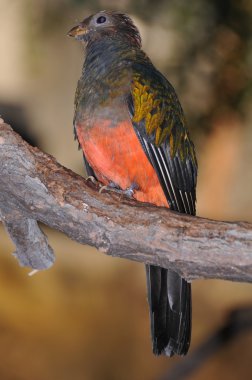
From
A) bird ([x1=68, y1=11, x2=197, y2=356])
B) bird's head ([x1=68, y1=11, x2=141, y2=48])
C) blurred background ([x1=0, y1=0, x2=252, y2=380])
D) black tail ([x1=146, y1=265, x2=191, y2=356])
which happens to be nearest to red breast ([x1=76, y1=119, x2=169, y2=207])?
bird ([x1=68, y1=11, x2=197, y2=356])

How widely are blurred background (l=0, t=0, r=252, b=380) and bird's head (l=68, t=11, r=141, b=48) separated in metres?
1.67

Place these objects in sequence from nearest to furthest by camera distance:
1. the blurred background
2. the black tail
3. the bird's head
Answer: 1. the black tail
2. the bird's head
3. the blurred background

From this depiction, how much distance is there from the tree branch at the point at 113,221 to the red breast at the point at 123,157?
1.40ft

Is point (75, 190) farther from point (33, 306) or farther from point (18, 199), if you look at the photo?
point (33, 306)

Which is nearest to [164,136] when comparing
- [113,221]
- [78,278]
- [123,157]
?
[123,157]

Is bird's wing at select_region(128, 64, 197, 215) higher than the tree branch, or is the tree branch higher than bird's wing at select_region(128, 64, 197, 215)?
bird's wing at select_region(128, 64, 197, 215)

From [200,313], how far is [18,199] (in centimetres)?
493

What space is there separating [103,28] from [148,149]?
84cm

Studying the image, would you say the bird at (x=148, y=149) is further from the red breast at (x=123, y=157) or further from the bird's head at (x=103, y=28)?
the bird's head at (x=103, y=28)

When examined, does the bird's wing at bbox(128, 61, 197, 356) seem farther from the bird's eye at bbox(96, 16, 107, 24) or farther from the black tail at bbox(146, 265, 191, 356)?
the bird's eye at bbox(96, 16, 107, 24)

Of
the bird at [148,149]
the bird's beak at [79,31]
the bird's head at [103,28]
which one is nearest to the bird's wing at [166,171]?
the bird at [148,149]

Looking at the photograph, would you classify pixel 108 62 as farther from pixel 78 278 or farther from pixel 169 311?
pixel 78 278

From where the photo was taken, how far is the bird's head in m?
3.44

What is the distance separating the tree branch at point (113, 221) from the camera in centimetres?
226
